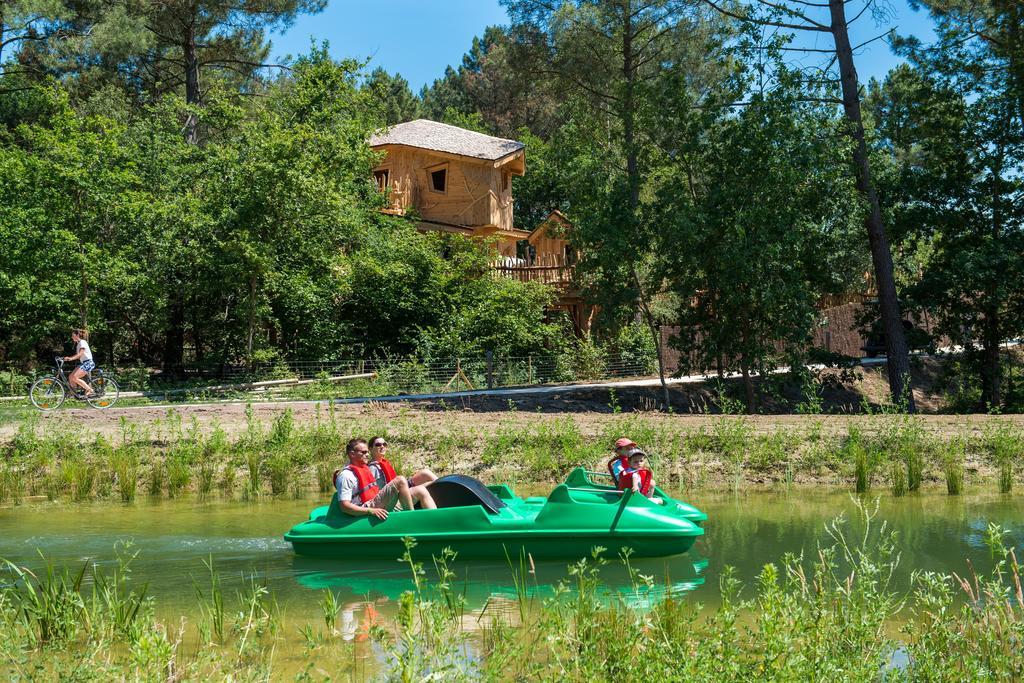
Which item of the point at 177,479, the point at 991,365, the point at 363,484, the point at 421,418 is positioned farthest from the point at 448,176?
the point at 363,484

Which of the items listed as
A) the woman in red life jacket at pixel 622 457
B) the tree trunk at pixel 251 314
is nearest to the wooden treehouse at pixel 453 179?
the tree trunk at pixel 251 314

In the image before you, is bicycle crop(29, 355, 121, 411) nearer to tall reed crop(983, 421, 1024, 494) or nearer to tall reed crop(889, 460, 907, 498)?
tall reed crop(889, 460, 907, 498)

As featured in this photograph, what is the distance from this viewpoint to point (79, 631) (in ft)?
24.4

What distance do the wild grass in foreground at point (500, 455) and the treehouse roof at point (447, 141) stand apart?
84.4 ft

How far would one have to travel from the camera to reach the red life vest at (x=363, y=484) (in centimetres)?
1091

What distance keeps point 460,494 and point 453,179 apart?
34.2 meters

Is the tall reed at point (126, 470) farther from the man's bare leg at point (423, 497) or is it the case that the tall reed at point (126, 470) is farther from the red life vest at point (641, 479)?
the red life vest at point (641, 479)

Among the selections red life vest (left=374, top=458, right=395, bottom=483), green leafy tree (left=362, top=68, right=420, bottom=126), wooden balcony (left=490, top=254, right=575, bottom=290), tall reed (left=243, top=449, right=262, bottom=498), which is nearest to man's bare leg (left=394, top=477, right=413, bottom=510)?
red life vest (left=374, top=458, right=395, bottom=483)

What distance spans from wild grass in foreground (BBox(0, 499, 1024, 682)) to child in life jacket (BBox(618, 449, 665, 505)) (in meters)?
3.26

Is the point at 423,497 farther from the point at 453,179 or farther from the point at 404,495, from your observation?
the point at 453,179

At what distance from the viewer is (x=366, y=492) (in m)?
11.0

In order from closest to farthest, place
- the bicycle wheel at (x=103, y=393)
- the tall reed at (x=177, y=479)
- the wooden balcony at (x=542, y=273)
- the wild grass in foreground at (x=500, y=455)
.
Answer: the wild grass in foreground at (x=500, y=455) → the tall reed at (x=177, y=479) → the bicycle wheel at (x=103, y=393) → the wooden balcony at (x=542, y=273)

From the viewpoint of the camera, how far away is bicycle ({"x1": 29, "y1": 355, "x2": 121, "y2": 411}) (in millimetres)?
22578

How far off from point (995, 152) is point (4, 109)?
108 ft
